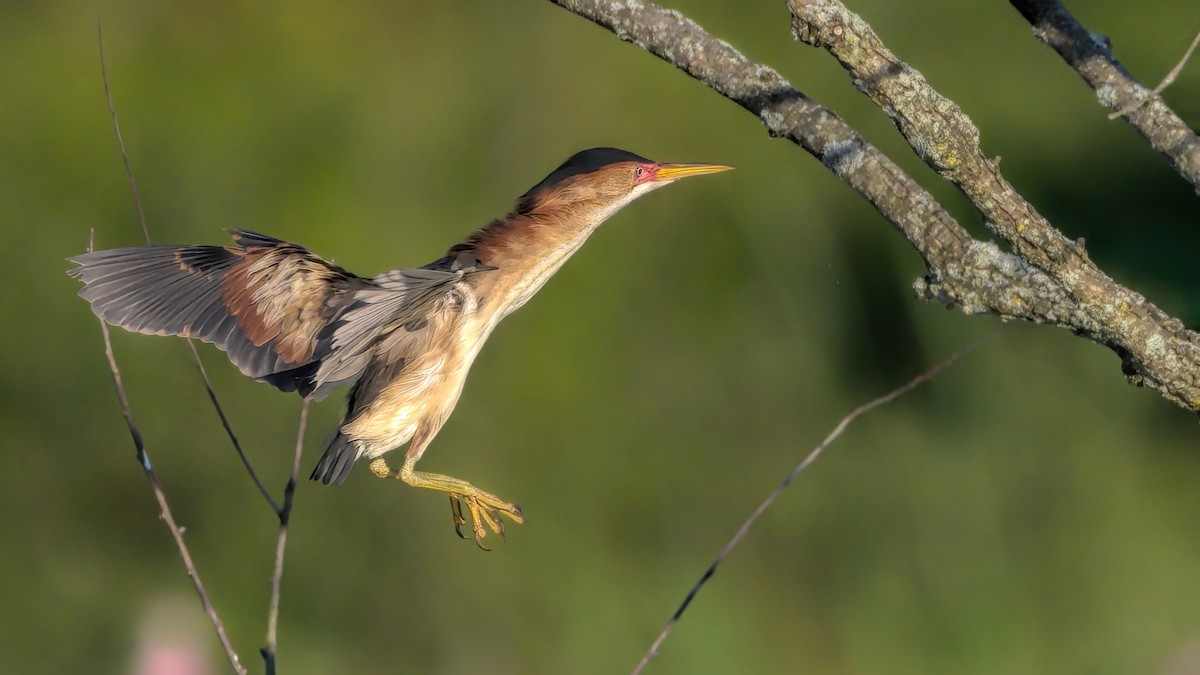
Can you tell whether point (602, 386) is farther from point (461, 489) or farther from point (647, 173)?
point (461, 489)

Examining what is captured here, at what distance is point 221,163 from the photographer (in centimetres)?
219

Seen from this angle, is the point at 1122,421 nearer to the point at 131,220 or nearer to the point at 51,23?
the point at 131,220

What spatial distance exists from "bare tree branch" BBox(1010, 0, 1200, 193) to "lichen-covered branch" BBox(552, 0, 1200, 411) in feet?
0.68

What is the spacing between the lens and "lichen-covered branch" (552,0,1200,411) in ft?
2.99

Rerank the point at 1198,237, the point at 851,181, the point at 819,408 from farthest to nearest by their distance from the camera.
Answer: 1. the point at 819,408
2. the point at 1198,237
3. the point at 851,181

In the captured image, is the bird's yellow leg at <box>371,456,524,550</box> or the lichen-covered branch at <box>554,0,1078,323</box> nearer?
the lichen-covered branch at <box>554,0,1078,323</box>

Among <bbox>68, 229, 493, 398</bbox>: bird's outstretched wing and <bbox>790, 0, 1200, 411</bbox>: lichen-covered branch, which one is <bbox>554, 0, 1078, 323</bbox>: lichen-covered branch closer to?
<bbox>790, 0, 1200, 411</bbox>: lichen-covered branch

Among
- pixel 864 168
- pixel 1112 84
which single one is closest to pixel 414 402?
pixel 864 168

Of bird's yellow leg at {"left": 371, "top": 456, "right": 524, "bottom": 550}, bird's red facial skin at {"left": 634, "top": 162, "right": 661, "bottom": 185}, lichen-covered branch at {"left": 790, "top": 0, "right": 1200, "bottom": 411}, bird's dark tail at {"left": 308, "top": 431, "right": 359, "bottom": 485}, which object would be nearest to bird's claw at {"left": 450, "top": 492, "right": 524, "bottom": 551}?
bird's yellow leg at {"left": 371, "top": 456, "right": 524, "bottom": 550}

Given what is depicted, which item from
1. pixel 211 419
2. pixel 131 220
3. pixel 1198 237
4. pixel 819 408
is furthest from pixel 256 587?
A: pixel 1198 237

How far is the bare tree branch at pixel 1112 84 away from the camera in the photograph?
107cm

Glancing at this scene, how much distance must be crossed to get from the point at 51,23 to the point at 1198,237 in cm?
213

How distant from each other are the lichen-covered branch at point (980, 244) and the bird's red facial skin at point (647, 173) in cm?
34

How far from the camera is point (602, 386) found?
2.18 m
